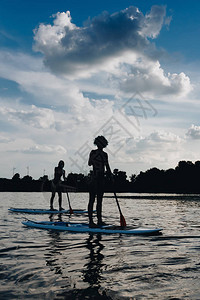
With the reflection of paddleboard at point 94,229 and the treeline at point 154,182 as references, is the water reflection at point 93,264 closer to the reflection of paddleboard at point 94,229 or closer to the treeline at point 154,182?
the reflection of paddleboard at point 94,229

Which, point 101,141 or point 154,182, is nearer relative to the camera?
point 101,141

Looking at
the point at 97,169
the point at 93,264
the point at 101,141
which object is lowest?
the point at 93,264

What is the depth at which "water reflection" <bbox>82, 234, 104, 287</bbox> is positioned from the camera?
14.4 ft

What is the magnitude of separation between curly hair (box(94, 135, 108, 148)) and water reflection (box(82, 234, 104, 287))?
10.4 feet

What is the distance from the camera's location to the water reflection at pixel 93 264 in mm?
4379

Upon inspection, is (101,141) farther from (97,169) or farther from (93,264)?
(93,264)

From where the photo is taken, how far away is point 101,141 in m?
9.77

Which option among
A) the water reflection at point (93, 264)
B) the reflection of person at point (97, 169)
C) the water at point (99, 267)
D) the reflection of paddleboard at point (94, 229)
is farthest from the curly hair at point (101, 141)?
the water reflection at point (93, 264)

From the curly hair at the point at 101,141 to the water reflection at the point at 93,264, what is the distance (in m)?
3.16

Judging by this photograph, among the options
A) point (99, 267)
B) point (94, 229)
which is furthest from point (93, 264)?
point (94, 229)

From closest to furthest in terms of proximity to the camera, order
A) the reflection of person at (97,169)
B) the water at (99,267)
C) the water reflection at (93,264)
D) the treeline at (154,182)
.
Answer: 1. the water at (99,267)
2. the water reflection at (93,264)
3. the reflection of person at (97,169)
4. the treeline at (154,182)

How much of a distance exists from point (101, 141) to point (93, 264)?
5050 mm

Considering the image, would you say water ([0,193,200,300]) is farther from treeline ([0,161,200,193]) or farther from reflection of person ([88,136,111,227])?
treeline ([0,161,200,193])

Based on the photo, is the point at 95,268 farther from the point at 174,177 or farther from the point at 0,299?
the point at 174,177
